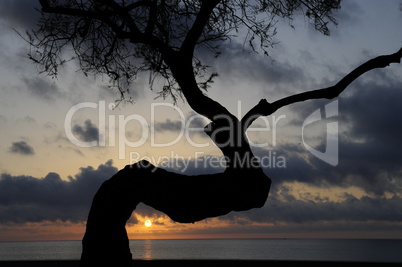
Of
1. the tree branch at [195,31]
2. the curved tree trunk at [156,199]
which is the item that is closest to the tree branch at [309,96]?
the curved tree trunk at [156,199]

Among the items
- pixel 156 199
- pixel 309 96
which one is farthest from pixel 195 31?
pixel 156 199

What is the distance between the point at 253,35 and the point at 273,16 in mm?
621

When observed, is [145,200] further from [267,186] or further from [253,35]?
[253,35]

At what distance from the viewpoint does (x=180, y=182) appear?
8.40 meters

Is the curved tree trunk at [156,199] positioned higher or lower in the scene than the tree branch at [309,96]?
lower

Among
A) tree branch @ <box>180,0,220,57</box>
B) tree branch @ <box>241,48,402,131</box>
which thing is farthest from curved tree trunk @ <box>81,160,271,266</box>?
tree branch @ <box>180,0,220,57</box>

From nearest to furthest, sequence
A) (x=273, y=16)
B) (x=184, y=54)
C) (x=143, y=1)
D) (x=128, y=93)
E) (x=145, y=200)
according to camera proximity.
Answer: (x=145, y=200), (x=184, y=54), (x=143, y=1), (x=273, y=16), (x=128, y=93)

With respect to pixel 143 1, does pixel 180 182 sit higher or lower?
lower

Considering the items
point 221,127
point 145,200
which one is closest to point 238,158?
point 221,127

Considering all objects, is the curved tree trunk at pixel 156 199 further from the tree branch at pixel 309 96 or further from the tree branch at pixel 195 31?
the tree branch at pixel 195 31

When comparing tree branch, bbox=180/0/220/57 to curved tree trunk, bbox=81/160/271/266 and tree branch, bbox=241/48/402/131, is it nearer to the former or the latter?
tree branch, bbox=241/48/402/131

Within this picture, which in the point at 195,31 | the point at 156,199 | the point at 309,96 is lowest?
the point at 156,199

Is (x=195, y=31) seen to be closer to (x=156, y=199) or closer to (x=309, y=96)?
(x=309, y=96)

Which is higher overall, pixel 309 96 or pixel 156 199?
pixel 309 96
